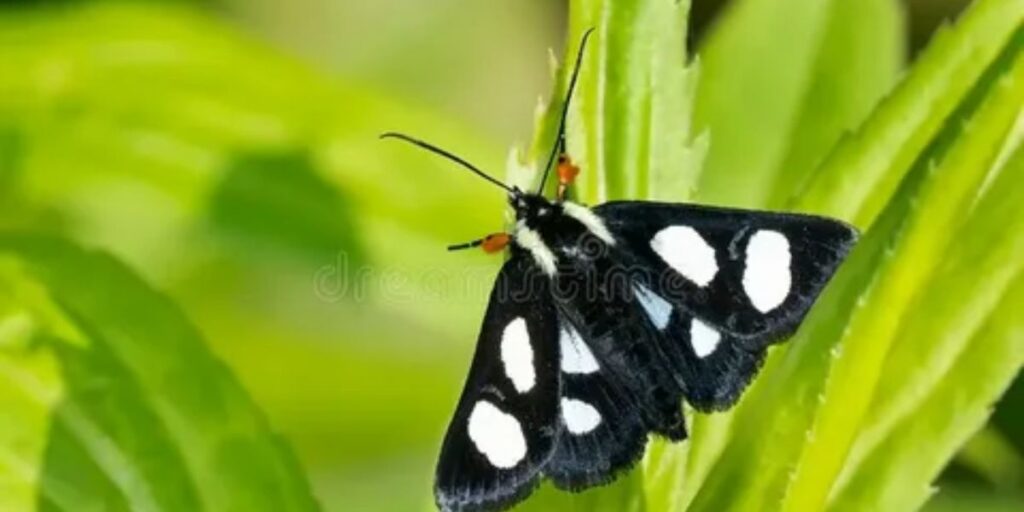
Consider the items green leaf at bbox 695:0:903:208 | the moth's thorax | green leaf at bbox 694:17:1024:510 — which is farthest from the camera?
green leaf at bbox 695:0:903:208

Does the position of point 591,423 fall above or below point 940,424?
above

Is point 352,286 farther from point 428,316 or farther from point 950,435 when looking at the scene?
point 950,435

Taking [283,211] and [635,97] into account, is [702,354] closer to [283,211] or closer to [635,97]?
[635,97]

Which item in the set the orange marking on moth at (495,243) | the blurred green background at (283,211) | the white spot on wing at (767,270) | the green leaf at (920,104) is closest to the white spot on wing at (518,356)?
the orange marking on moth at (495,243)

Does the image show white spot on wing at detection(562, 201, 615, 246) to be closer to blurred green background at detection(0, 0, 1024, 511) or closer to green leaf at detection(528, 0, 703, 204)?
green leaf at detection(528, 0, 703, 204)

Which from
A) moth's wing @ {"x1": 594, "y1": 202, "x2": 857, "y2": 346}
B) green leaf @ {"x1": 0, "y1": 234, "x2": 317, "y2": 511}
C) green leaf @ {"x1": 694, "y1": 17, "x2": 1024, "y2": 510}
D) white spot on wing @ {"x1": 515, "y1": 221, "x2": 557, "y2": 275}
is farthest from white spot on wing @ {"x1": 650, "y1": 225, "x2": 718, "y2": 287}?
green leaf @ {"x1": 0, "y1": 234, "x2": 317, "y2": 511}

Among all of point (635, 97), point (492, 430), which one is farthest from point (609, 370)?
point (635, 97)
